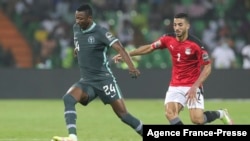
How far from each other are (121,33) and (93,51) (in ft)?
51.3

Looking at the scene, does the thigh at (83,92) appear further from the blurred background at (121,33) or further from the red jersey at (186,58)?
the blurred background at (121,33)

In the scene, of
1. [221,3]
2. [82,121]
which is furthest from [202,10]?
[82,121]

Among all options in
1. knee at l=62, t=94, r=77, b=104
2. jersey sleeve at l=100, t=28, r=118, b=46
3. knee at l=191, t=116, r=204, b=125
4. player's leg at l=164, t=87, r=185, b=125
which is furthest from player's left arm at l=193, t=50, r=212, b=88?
knee at l=62, t=94, r=77, b=104

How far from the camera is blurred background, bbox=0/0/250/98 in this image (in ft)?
86.6

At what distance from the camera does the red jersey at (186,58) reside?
13555 mm

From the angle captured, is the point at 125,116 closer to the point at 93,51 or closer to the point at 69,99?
the point at 69,99

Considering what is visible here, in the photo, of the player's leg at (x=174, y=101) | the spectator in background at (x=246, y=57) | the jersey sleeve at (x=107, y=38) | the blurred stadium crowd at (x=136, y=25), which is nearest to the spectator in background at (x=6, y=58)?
the blurred stadium crowd at (x=136, y=25)

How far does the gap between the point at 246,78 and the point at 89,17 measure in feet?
47.0

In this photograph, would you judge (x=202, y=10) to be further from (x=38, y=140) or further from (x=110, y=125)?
(x=38, y=140)

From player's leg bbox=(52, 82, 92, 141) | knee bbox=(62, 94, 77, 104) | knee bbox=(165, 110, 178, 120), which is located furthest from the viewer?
knee bbox=(165, 110, 178, 120)

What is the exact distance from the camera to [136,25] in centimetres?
2889

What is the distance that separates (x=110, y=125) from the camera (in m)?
17.5

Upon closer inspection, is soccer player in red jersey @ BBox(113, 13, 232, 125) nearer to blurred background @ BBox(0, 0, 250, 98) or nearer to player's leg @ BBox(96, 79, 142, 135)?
player's leg @ BBox(96, 79, 142, 135)

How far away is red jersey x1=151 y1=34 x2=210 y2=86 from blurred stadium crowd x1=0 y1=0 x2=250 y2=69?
1343 cm
